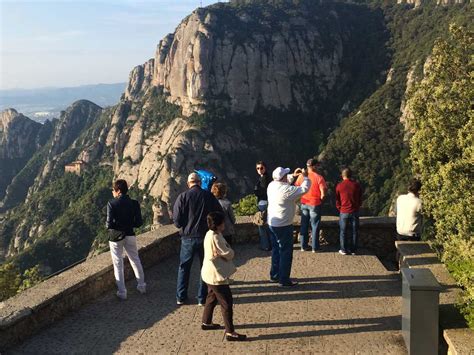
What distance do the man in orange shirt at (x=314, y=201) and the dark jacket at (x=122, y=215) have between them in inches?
137

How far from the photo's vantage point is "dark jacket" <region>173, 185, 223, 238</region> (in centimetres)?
792

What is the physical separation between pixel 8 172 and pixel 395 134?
514 feet

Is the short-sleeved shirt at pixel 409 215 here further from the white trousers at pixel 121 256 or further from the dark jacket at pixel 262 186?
the white trousers at pixel 121 256

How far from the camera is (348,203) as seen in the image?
10672mm

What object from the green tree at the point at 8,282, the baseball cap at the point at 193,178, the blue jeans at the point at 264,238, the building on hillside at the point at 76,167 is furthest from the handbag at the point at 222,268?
the building on hillside at the point at 76,167

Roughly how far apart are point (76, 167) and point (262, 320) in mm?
139821

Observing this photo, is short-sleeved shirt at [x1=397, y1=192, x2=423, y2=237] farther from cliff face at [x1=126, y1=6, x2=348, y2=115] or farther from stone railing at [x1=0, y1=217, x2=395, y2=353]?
cliff face at [x1=126, y1=6, x2=348, y2=115]

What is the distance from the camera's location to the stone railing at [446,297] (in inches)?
236

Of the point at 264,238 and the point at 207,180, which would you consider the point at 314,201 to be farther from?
the point at 207,180

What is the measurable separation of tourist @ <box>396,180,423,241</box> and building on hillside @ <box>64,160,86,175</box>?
446 feet

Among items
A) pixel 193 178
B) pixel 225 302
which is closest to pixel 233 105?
pixel 193 178

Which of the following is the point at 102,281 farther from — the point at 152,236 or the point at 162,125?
the point at 162,125

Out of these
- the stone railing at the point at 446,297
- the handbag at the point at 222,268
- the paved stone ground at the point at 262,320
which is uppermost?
the handbag at the point at 222,268

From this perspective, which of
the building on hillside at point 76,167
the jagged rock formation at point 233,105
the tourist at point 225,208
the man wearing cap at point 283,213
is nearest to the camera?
the tourist at point 225,208
